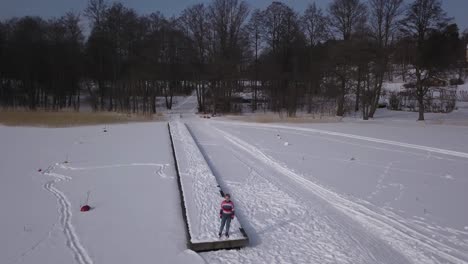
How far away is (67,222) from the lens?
619 centimetres

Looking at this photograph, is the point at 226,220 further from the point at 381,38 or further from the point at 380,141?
the point at 381,38

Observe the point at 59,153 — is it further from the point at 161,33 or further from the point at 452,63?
the point at 161,33

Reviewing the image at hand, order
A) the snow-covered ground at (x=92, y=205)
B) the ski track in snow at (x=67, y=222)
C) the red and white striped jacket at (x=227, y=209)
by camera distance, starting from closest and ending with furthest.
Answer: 1. the ski track in snow at (x=67, y=222)
2. the snow-covered ground at (x=92, y=205)
3. the red and white striped jacket at (x=227, y=209)

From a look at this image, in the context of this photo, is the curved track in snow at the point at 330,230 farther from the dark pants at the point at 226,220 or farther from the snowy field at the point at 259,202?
the dark pants at the point at 226,220

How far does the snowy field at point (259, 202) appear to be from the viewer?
5250mm

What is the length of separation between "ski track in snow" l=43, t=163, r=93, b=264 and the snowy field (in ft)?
0.07

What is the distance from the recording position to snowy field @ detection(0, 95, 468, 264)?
5.25 meters

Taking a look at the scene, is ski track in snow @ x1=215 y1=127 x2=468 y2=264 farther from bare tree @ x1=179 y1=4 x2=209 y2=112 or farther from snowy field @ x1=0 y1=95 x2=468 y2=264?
bare tree @ x1=179 y1=4 x2=209 y2=112

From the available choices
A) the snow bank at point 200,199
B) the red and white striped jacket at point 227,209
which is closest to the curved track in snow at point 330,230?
the snow bank at point 200,199

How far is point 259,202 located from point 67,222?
3.79m

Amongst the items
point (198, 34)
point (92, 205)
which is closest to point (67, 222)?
point (92, 205)

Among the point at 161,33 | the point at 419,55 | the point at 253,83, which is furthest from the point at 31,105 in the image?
the point at 419,55

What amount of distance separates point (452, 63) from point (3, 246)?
26.7m

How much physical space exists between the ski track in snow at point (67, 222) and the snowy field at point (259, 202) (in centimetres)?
2
